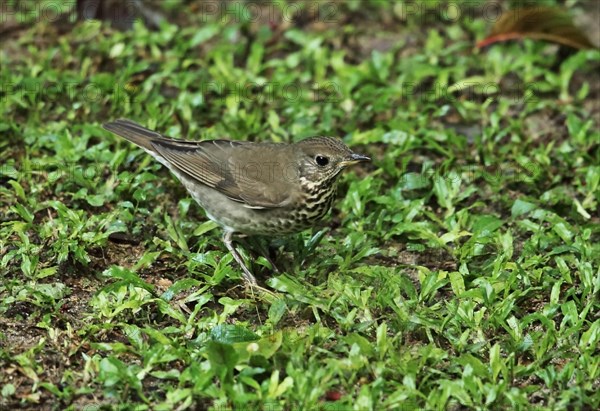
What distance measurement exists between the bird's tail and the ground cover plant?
274 millimetres

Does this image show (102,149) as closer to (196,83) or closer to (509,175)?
(196,83)

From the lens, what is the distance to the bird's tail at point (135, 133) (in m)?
6.73

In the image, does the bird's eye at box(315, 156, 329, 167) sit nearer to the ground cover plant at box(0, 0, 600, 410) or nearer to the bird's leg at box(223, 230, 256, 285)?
the ground cover plant at box(0, 0, 600, 410)

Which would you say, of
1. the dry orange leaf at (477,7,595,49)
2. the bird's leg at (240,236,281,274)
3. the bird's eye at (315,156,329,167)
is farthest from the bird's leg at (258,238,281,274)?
the dry orange leaf at (477,7,595,49)

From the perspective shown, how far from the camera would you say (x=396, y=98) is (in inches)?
325

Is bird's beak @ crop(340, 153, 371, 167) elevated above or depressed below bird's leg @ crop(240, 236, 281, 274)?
above

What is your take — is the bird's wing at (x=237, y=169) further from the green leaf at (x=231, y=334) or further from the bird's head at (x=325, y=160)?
the green leaf at (x=231, y=334)

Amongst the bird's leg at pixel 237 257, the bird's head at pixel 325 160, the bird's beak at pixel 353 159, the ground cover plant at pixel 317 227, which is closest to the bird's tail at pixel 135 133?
the ground cover plant at pixel 317 227

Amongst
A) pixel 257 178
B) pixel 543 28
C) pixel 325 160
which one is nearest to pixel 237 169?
pixel 257 178

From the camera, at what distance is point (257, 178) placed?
250 inches

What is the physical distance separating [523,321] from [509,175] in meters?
2.01

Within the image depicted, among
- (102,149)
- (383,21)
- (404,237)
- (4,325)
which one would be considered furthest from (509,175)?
(4,325)

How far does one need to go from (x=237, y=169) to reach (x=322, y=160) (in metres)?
0.66

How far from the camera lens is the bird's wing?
20.4ft
